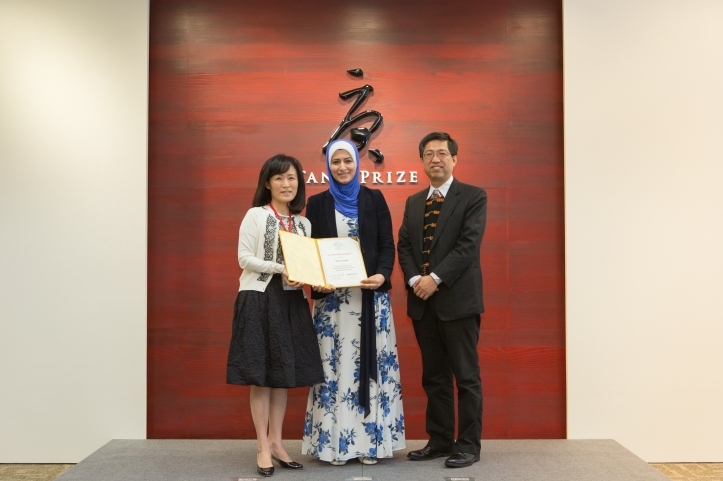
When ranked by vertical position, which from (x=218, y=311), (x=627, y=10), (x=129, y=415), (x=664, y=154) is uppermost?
(x=627, y=10)

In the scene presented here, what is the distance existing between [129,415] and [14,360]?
0.77 meters

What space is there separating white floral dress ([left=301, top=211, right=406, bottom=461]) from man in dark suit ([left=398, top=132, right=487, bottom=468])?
0.81ft

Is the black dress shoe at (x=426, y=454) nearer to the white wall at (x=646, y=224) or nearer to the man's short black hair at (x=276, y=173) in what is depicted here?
the white wall at (x=646, y=224)

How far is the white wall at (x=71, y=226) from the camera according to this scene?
3.96 m

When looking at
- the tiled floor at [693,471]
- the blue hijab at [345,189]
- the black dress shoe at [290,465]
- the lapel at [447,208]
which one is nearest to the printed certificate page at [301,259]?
the blue hijab at [345,189]

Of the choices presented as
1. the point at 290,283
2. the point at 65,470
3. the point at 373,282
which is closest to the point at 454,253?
the point at 373,282

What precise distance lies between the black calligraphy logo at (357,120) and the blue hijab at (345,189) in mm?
779

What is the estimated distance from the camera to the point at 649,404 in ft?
13.0

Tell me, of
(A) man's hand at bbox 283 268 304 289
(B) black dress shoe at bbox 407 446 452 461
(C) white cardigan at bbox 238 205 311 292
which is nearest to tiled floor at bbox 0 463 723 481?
(B) black dress shoe at bbox 407 446 452 461

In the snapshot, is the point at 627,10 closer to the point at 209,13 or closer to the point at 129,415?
the point at 209,13

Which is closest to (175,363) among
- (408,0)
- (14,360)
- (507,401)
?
(14,360)

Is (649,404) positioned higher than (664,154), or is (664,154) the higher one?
(664,154)

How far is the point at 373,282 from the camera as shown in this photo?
3213 mm

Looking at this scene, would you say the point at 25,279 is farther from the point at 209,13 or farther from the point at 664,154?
the point at 664,154
